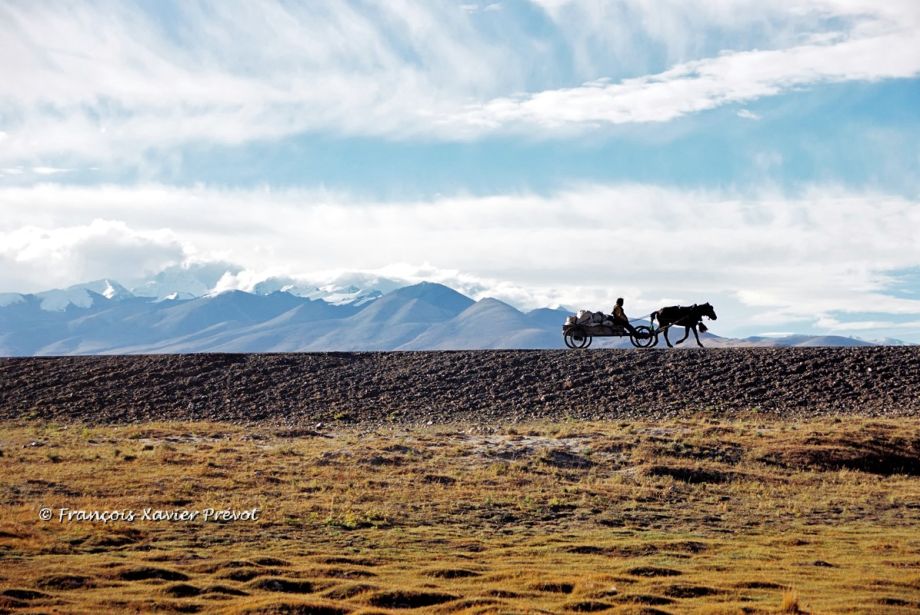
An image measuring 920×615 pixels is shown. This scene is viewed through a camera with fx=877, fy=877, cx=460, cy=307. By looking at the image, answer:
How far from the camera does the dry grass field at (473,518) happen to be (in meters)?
12.6

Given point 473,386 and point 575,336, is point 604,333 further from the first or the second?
point 473,386

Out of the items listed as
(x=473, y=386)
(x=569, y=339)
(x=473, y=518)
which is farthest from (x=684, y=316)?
(x=473, y=518)

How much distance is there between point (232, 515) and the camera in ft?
60.7

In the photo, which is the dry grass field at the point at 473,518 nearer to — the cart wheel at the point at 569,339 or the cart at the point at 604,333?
the cart at the point at 604,333

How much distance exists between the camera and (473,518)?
1920 cm

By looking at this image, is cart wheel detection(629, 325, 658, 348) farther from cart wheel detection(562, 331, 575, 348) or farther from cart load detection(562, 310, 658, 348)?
cart wheel detection(562, 331, 575, 348)

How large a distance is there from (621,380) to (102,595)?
25.9 meters

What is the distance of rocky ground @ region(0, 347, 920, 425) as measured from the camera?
33000 millimetres

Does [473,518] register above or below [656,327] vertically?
below

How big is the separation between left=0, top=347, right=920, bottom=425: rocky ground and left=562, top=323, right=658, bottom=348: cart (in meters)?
0.87

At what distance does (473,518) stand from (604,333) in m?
18.6

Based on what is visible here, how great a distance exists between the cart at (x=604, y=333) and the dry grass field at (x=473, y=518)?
18.9 ft

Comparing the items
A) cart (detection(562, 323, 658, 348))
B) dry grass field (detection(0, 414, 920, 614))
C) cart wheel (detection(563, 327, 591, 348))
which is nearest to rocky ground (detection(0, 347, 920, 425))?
cart (detection(562, 323, 658, 348))

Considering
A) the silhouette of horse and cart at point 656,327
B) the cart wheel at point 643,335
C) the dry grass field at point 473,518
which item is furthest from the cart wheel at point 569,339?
the dry grass field at point 473,518
